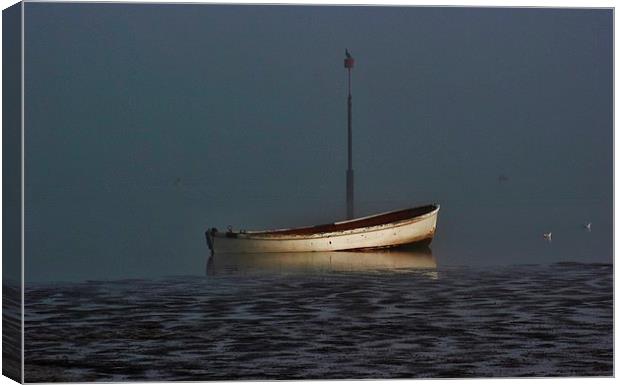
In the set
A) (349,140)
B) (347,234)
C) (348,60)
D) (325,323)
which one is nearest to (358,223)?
(347,234)

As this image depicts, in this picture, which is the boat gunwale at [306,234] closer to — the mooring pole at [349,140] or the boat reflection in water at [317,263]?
the boat reflection in water at [317,263]

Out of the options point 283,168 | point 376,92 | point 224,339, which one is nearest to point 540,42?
point 376,92

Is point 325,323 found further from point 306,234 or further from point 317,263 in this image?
point 306,234

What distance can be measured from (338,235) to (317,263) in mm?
442

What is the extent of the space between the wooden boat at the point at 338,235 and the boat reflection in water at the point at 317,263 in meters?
0.07

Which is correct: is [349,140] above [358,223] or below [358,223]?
above

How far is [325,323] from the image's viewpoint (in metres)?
16.7

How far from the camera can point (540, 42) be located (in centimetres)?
1723

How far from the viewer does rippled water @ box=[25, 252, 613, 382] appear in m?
16.3

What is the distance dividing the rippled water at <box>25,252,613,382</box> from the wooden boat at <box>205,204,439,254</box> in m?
0.15

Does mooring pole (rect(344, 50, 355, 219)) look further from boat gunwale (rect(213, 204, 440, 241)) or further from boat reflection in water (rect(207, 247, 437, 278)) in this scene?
boat reflection in water (rect(207, 247, 437, 278))

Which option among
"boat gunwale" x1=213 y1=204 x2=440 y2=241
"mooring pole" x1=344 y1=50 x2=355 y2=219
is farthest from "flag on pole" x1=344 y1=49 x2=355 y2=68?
"boat gunwale" x1=213 y1=204 x2=440 y2=241

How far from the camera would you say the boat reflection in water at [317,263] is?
17156mm

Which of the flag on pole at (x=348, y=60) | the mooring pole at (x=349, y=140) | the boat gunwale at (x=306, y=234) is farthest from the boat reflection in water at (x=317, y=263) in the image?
the flag on pole at (x=348, y=60)
